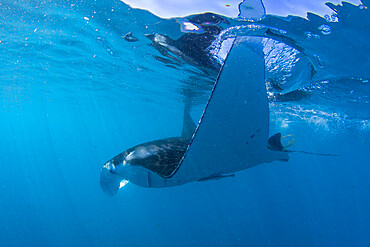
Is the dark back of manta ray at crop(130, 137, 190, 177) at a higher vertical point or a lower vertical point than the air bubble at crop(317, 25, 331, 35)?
lower

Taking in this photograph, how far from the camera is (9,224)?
2520cm

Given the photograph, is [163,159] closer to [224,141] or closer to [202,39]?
[224,141]

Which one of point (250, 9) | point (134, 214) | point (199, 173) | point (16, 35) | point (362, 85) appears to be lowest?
point (134, 214)

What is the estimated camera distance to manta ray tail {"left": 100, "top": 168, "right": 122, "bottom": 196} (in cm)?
502

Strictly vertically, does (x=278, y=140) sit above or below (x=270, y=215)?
above

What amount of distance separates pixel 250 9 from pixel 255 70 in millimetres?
3192

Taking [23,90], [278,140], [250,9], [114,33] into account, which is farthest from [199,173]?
[23,90]

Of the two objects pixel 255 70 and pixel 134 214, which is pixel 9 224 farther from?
pixel 255 70

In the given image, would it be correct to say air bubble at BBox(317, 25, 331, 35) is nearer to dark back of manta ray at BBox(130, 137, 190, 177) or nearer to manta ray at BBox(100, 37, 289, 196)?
manta ray at BBox(100, 37, 289, 196)

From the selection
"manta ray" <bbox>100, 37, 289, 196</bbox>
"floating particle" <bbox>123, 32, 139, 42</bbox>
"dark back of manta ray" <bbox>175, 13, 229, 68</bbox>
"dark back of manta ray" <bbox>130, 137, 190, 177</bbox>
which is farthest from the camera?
"floating particle" <bbox>123, 32, 139, 42</bbox>

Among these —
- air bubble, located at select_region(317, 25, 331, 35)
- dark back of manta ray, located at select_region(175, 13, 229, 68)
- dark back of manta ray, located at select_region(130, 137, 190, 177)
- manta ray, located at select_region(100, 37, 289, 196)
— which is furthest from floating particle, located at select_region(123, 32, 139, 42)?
air bubble, located at select_region(317, 25, 331, 35)

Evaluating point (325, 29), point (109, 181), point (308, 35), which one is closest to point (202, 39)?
point (308, 35)

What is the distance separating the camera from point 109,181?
5234 millimetres

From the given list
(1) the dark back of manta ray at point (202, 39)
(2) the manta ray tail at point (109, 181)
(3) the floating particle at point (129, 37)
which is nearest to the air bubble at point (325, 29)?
(1) the dark back of manta ray at point (202, 39)
